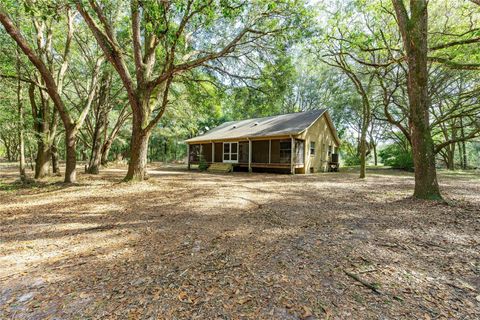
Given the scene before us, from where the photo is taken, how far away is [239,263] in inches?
101

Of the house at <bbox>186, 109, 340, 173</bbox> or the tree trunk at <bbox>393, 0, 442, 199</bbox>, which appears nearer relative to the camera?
the tree trunk at <bbox>393, 0, 442, 199</bbox>

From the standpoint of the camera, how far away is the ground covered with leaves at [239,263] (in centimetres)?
185

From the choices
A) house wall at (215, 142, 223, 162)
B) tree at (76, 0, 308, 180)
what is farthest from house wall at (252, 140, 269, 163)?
tree at (76, 0, 308, 180)

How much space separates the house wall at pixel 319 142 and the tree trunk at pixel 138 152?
33.3 feet

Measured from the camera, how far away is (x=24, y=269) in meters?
2.51

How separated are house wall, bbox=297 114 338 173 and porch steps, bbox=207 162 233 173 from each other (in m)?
5.62

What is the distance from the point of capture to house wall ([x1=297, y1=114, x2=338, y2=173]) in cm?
1582

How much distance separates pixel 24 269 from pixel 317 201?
19.1ft

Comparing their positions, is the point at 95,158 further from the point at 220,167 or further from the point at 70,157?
the point at 220,167

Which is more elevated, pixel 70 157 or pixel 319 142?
pixel 319 142

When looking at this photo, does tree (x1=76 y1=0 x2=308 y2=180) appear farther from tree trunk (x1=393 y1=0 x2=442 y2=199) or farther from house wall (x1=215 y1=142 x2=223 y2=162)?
house wall (x1=215 y1=142 x2=223 y2=162)

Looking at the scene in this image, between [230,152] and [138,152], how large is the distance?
1007 centimetres

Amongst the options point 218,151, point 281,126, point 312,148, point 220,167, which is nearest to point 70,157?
point 220,167

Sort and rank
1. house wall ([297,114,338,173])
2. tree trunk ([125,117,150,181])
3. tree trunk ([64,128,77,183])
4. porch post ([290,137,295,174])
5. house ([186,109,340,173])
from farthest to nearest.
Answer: house wall ([297,114,338,173]) < house ([186,109,340,173]) < porch post ([290,137,295,174]) < tree trunk ([64,128,77,183]) < tree trunk ([125,117,150,181])
